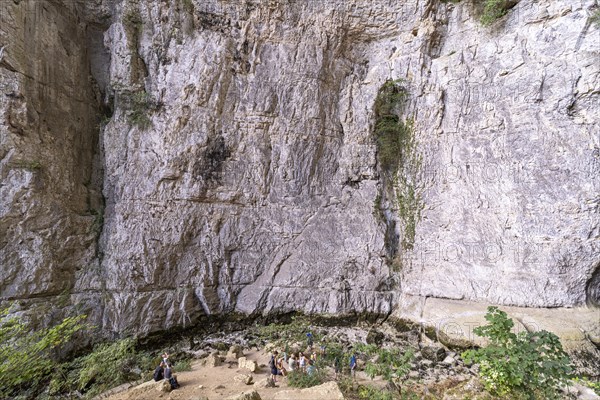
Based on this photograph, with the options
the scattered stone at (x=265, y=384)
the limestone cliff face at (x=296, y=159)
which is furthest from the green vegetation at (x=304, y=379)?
the limestone cliff face at (x=296, y=159)

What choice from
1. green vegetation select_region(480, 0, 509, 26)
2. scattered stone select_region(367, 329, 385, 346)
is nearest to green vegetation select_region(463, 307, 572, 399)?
scattered stone select_region(367, 329, 385, 346)

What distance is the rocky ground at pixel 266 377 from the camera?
644 centimetres

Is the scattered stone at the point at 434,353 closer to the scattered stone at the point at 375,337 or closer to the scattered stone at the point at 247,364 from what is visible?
the scattered stone at the point at 375,337

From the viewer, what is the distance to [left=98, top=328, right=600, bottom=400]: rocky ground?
644 cm

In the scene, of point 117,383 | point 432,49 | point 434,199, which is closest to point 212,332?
point 117,383

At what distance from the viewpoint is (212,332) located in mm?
10867

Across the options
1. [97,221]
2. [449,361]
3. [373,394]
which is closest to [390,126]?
[449,361]

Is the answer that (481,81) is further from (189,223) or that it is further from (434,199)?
(189,223)

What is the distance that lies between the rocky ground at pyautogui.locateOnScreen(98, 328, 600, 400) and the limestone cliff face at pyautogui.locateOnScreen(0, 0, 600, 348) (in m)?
1.28

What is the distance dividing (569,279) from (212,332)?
11.3 m

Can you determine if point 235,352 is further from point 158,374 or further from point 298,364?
point 158,374

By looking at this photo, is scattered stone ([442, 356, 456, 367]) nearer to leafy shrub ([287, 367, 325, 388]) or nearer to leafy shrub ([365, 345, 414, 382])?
leafy shrub ([365, 345, 414, 382])

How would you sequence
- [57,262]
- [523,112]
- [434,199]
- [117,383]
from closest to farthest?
[117,383] → [57,262] → [523,112] → [434,199]

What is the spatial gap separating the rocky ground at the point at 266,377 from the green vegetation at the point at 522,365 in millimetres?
813
